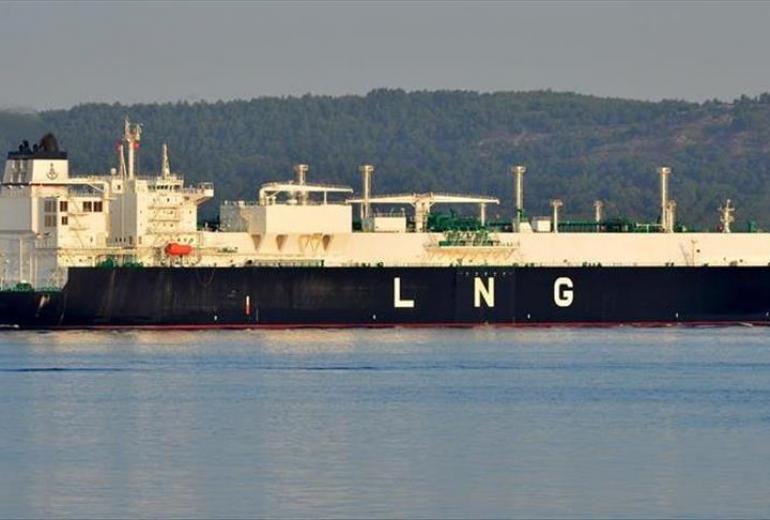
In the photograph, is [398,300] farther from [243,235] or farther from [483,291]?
[243,235]

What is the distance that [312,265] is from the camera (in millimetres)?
72938

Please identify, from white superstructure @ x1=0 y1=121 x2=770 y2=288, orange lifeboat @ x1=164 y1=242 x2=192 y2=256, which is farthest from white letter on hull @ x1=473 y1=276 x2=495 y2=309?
orange lifeboat @ x1=164 y1=242 x2=192 y2=256

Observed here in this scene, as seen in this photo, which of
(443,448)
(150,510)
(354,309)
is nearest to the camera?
(150,510)

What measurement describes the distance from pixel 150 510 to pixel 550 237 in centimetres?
4440

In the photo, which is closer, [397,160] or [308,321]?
[308,321]

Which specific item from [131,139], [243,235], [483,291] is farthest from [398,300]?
[131,139]

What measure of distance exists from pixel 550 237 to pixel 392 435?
116 ft

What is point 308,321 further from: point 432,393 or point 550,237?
point 432,393

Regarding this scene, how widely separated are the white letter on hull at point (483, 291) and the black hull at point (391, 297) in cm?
3

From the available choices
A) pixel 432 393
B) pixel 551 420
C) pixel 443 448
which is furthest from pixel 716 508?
pixel 432 393

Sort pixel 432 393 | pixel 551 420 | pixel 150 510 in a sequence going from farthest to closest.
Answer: pixel 432 393 < pixel 551 420 < pixel 150 510

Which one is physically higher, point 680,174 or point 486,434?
point 680,174

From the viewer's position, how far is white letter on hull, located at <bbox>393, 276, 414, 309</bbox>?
2852 inches

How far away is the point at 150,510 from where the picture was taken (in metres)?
32.3
